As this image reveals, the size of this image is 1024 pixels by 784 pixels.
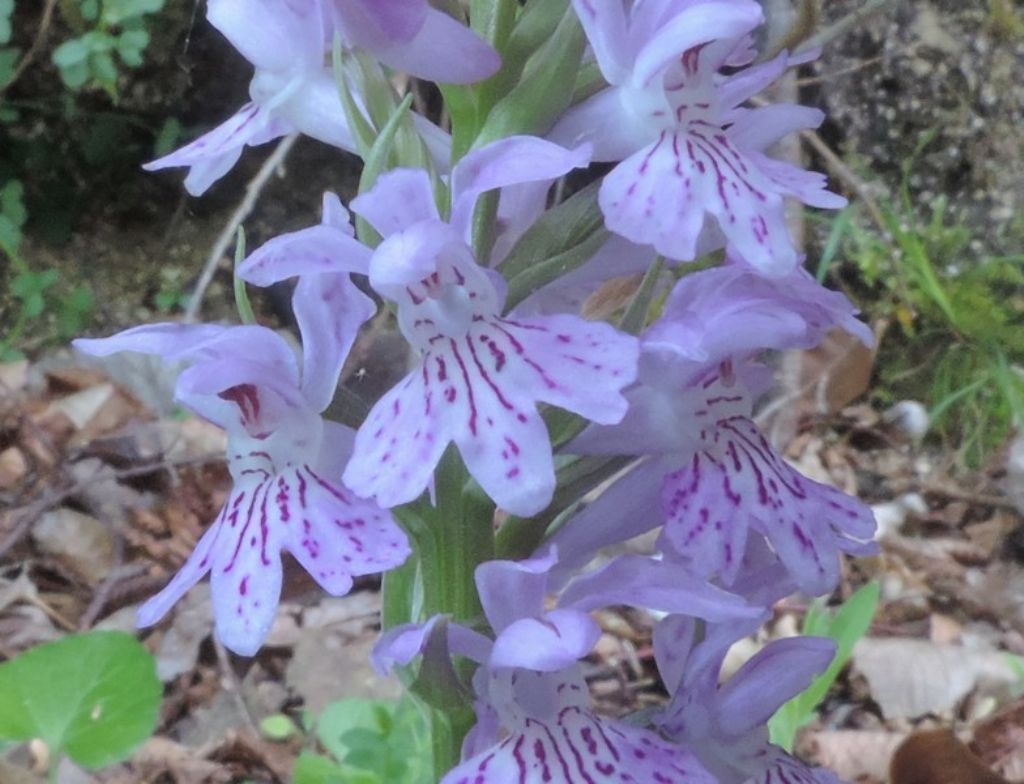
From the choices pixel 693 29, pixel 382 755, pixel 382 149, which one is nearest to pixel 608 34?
pixel 693 29

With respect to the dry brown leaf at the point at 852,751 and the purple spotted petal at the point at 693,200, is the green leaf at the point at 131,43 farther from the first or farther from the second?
the purple spotted petal at the point at 693,200

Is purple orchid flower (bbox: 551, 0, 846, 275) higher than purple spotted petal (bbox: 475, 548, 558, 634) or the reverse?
higher

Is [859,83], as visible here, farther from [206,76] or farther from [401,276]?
[401,276]

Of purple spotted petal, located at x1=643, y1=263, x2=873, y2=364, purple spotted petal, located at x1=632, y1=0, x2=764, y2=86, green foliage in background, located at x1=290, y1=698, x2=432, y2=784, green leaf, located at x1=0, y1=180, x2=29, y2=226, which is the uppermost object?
purple spotted petal, located at x1=632, y1=0, x2=764, y2=86

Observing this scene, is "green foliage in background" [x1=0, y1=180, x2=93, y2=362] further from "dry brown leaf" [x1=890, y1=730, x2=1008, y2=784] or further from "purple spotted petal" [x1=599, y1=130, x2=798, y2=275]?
"purple spotted petal" [x1=599, y1=130, x2=798, y2=275]

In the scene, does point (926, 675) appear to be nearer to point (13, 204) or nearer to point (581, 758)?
point (581, 758)

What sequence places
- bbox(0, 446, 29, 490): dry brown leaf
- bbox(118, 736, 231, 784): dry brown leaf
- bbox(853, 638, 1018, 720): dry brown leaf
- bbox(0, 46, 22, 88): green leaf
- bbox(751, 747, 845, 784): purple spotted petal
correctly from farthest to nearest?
1. bbox(0, 46, 22, 88): green leaf
2. bbox(0, 446, 29, 490): dry brown leaf
3. bbox(853, 638, 1018, 720): dry brown leaf
4. bbox(118, 736, 231, 784): dry brown leaf
5. bbox(751, 747, 845, 784): purple spotted petal

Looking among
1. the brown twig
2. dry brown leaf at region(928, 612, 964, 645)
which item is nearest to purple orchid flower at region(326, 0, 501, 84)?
the brown twig

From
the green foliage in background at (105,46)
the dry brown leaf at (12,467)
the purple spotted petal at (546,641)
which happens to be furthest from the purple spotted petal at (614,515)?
the green foliage in background at (105,46)
